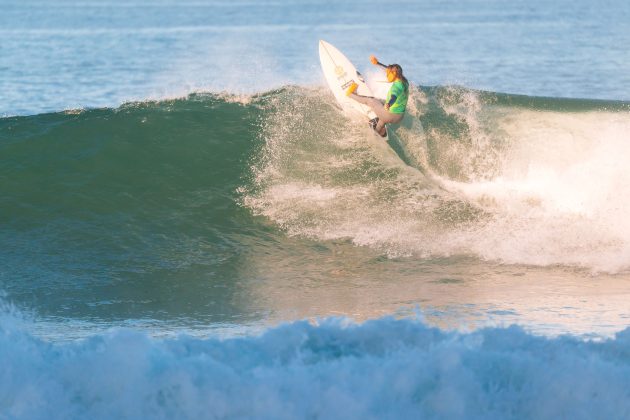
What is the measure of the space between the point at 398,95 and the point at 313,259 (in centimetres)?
319

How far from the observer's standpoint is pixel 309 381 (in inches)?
206

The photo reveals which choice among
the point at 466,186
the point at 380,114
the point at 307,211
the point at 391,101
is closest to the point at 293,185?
the point at 307,211

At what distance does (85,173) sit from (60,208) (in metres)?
1.05

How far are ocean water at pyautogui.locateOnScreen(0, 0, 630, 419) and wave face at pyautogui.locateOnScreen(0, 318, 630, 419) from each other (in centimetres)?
1

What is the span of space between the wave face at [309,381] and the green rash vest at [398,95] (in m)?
6.44

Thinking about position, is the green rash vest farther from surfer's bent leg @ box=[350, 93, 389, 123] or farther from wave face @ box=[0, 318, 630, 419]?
wave face @ box=[0, 318, 630, 419]

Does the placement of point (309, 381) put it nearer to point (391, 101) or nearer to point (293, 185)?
point (293, 185)

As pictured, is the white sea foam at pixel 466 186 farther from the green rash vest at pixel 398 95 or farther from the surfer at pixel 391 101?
the green rash vest at pixel 398 95

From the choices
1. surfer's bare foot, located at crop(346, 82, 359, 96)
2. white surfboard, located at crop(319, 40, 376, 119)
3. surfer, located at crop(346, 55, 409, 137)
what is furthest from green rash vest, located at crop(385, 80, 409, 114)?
surfer's bare foot, located at crop(346, 82, 359, 96)

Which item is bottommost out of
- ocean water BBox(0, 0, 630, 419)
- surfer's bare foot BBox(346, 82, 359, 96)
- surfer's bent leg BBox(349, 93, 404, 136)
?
ocean water BBox(0, 0, 630, 419)

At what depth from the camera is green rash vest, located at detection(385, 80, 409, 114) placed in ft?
38.0

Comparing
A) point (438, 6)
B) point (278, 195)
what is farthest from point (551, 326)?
point (438, 6)

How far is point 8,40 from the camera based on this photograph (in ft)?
122

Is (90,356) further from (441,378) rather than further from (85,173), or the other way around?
(85,173)
